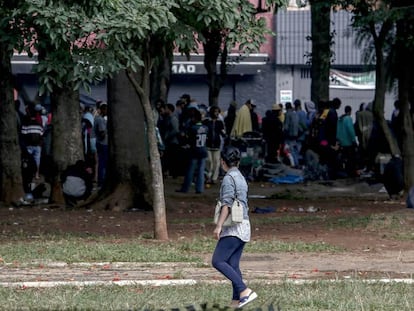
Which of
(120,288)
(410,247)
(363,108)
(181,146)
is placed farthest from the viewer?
(363,108)

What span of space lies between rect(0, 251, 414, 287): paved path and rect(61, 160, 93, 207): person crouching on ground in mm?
7344

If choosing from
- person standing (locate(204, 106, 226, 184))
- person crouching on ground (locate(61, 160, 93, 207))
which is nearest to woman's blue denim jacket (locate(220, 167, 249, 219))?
person crouching on ground (locate(61, 160, 93, 207))

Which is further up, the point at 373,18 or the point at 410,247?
the point at 373,18

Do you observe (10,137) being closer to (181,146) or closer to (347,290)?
(181,146)

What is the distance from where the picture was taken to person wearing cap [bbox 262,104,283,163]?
3022cm

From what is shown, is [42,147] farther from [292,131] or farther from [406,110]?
[406,110]

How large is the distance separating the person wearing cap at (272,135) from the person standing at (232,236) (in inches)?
771

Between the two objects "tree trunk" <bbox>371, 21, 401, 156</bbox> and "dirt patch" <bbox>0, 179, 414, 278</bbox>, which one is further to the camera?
"tree trunk" <bbox>371, 21, 401, 156</bbox>

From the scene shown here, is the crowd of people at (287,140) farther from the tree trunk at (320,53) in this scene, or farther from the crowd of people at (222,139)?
the tree trunk at (320,53)

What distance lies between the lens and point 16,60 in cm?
4806

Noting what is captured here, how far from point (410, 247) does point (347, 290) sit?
14.9ft

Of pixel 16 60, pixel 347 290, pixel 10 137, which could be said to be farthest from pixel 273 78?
pixel 347 290

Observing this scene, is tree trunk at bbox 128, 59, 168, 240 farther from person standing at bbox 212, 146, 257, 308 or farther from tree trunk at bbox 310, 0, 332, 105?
tree trunk at bbox 310, 0, 332, 105

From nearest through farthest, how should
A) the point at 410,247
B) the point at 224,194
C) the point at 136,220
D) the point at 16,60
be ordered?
1. the point at 224,194
2. the point at 410,247
3. the point at 136,220
4. the point at 16,60
